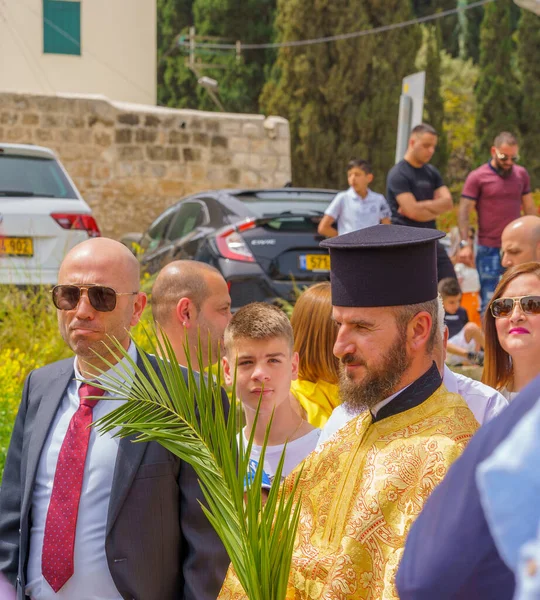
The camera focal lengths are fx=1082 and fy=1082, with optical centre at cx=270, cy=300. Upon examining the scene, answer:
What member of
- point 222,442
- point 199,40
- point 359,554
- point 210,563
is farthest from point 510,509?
point 199,40

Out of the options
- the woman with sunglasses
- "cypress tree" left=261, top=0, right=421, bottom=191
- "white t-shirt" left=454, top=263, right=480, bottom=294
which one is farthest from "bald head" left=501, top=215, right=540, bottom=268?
"cypress tree" left=261, top=0, right=421, bottom=191

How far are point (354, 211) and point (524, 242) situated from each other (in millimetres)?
3859

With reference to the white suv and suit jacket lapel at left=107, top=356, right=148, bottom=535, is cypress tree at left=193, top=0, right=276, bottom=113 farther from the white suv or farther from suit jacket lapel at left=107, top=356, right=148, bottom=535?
suit jacket lapel at left=107, top=356, right=148, bottom=535

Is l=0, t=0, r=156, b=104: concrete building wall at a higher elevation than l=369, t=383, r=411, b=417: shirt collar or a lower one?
higher

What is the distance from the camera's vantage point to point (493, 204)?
9172mm

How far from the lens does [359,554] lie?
7.51 ft

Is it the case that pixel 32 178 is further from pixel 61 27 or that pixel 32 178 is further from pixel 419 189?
pixel 61 27

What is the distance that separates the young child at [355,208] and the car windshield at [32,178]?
91.5 inches

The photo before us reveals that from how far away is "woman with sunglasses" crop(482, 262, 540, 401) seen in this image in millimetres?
3988

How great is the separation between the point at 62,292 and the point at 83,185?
1506 centimetres

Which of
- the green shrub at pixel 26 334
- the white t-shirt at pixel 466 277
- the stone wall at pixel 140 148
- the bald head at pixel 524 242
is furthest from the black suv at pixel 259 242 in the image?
the stone wall at pixel 140 148

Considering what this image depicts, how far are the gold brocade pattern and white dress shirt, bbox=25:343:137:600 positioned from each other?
28.8 inches

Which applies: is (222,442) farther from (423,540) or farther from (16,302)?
(16,302)

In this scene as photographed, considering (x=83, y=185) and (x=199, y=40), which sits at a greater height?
(x=199, y=40)
